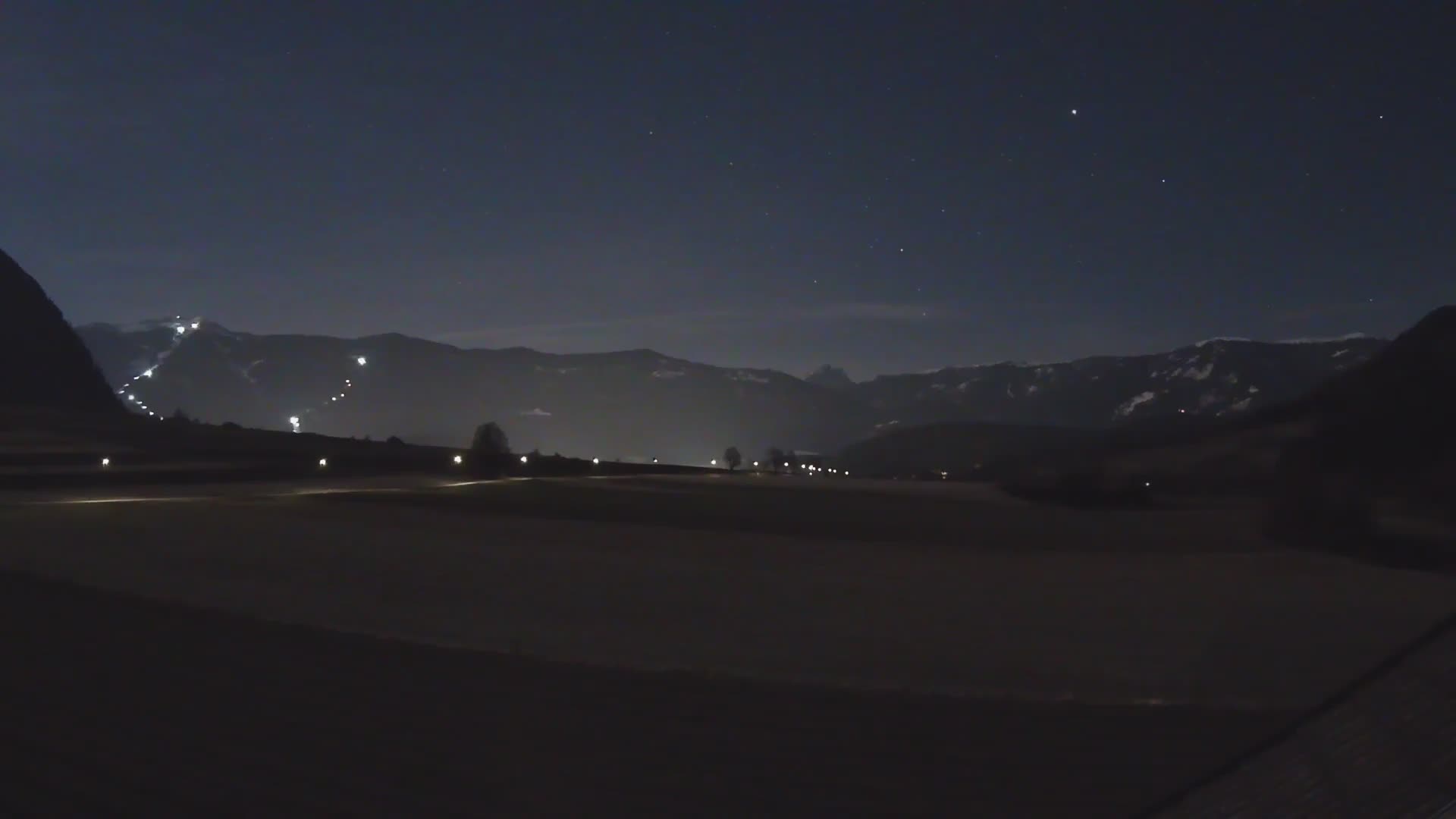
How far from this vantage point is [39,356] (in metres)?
83.9

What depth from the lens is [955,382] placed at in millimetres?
170125

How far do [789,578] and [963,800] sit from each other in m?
7.72

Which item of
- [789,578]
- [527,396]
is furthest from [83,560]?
[527,396]

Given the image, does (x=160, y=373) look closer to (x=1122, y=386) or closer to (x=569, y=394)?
(x=569, y=394)

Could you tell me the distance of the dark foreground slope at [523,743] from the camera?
215 inches

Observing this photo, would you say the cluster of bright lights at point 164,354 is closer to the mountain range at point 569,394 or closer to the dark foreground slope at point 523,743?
the mountain range at point 569,394

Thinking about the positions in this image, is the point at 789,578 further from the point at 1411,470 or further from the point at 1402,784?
the point at 1402,784

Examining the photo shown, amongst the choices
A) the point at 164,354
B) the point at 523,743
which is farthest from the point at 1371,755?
the point at 164,354

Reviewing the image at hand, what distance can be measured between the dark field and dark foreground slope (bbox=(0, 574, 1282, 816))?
2cm

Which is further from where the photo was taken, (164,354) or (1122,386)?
(164,354)

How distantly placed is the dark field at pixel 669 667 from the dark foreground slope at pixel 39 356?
73.1 m

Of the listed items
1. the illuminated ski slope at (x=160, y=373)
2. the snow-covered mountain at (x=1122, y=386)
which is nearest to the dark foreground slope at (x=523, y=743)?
the snow-covered mountain at (x=1122, y=386)

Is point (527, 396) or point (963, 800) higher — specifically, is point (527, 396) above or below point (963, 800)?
above

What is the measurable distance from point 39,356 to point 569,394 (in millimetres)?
85839
